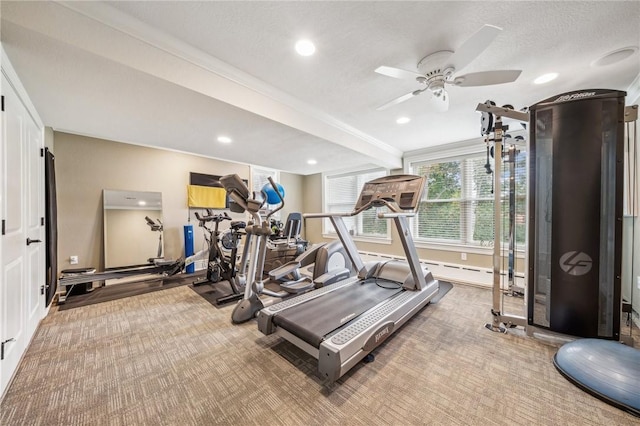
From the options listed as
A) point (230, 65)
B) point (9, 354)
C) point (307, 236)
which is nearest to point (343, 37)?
point (230, 65)

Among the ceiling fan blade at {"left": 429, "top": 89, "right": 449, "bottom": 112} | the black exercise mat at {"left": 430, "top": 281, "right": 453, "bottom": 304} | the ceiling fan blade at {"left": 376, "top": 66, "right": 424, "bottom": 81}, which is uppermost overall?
the ceiling fan blade at {"left": 376, "top": 66, "right": 424, "bottom": 81}

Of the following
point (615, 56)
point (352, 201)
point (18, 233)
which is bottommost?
point (18, 233)

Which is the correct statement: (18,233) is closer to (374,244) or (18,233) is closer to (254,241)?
(254,241)

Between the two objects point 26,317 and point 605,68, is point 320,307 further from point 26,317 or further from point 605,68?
point 605,68

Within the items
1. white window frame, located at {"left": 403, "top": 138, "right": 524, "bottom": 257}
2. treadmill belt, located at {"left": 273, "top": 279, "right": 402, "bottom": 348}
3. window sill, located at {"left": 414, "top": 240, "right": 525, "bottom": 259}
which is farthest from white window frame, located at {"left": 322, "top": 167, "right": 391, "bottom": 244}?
treadmill belt, located at {"left": 273, "top": 279, "right": 402, "bottom": 348}

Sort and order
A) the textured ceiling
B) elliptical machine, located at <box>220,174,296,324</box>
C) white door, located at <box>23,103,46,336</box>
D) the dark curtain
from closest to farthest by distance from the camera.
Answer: the textured ceiling → white door, located at <box>23,103,46,336</box> → elliptical machine, located at <box>220,174,296,324</box> → the dark curtain

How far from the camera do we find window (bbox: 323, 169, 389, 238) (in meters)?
5.49

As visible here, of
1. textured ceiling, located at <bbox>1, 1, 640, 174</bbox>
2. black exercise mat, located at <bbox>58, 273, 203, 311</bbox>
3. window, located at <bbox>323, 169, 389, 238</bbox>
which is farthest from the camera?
window, located at <bbox>323, 169, 389, 238</bbox>

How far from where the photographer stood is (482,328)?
2.39 m

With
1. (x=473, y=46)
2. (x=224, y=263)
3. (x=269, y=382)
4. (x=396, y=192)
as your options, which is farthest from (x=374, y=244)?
(x=473, y=46)

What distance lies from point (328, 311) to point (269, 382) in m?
0.77

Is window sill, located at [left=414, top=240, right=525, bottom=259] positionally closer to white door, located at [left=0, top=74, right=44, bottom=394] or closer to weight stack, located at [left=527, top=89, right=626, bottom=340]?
weight stack, located at [left=527, top=89, right=626, bottom=340]

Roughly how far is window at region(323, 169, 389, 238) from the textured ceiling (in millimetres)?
2699

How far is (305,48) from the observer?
75.9 inches
